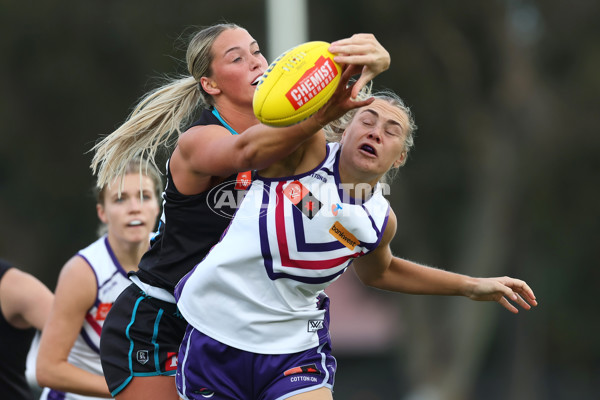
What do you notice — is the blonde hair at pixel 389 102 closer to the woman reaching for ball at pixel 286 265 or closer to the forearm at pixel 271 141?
the woman reaching for ball at pixel 286 265

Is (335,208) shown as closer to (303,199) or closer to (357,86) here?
(303,199)

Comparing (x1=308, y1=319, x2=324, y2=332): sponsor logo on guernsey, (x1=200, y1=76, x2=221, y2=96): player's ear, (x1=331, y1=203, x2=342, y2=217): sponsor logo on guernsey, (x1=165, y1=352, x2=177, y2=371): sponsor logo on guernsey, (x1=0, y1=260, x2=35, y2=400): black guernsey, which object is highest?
(x1=200, y1=76, x2=221, y2=96): player's ear

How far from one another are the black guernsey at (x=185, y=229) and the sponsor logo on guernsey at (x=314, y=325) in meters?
0.50

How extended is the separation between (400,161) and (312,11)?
11.9 meters

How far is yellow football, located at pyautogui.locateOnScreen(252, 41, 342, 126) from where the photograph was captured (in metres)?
3.10

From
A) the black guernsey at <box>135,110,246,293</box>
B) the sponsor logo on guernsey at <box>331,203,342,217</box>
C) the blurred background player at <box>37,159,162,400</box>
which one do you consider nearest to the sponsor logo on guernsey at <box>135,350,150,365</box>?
the black guernsey at <box>135,110,246,293</box>

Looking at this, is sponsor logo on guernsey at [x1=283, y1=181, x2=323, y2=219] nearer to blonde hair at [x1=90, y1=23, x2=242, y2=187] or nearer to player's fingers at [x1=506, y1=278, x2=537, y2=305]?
blonde hair at [x1=90, y1=23, x2=242, y2=187]

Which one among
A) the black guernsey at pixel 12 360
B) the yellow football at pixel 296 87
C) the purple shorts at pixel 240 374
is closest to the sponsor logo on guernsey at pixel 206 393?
the purple shorts at pixel 240 374

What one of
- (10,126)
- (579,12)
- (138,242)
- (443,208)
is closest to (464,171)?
(443,208)

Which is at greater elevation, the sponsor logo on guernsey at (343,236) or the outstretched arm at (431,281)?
the sponsor logo on guernsey at (343,236)

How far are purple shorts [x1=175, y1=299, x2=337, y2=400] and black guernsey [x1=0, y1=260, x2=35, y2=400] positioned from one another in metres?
1.86

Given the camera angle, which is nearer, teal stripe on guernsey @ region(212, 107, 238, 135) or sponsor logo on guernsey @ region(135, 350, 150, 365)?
teal stripe on guernsey @ region(212, 107, 238, 135)

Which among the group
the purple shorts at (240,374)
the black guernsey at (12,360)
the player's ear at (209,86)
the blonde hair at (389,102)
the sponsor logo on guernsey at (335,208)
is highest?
the player's ear at (209,86)

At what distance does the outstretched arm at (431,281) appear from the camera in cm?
402
